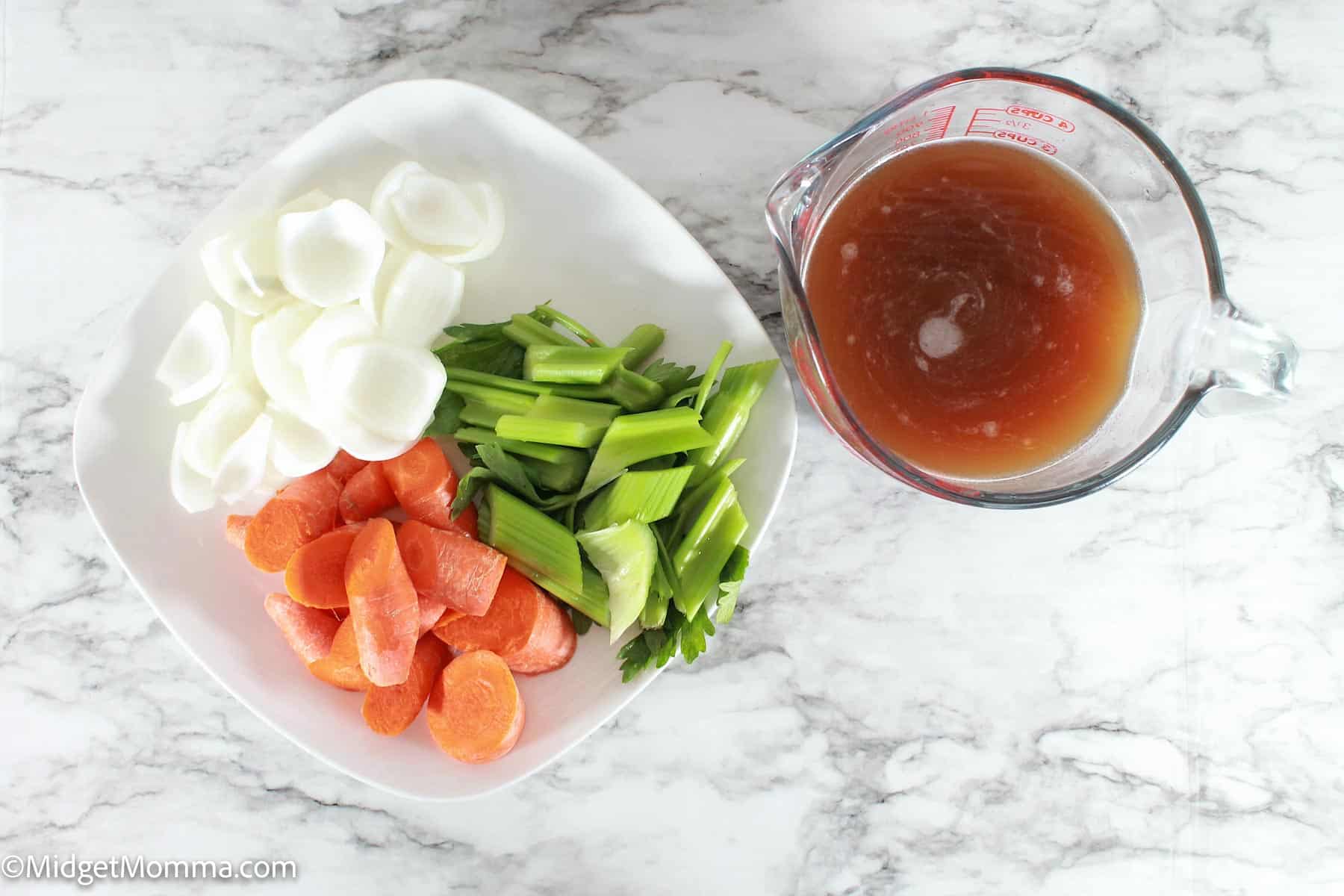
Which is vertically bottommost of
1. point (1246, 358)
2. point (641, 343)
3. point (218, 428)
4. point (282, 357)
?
point (218, 428)

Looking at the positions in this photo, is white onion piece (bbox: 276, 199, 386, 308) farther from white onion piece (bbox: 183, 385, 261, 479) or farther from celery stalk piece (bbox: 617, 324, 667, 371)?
celery stalk piece (bbox: 617, 324, 667, 371)

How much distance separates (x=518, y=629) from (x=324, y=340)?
460mm

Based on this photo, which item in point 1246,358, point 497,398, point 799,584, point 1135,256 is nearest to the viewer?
point 1246,358

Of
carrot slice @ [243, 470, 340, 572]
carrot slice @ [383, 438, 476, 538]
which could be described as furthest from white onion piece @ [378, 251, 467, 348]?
carrot slice @ [243, 470, 340, 572]

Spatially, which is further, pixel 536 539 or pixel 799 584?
pixel 799 584

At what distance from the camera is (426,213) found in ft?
4.22

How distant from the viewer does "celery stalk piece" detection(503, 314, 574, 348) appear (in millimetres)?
1277

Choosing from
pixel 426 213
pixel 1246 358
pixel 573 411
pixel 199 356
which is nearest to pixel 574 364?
pixel 573 411

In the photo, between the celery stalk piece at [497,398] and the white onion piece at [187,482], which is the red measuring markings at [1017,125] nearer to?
the celery stalk piece at [497,398]

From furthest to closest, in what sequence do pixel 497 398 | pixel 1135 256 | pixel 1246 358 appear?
1. pixel 497 398
2. pixel 1135 256
3. pixel 1246 358

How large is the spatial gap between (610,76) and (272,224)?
0.54 metres

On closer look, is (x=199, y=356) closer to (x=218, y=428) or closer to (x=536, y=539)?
(x=218, y=428)

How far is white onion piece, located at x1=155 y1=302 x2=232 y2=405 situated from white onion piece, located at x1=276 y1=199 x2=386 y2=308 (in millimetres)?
114

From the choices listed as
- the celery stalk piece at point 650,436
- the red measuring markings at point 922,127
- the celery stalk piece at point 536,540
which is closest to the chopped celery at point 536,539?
the celery stalk piece at point 536,540
